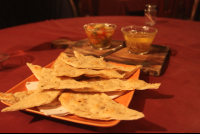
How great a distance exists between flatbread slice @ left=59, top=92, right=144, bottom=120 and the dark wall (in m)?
2.94

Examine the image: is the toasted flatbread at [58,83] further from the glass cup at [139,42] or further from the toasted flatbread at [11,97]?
the glass cup at [139,42]

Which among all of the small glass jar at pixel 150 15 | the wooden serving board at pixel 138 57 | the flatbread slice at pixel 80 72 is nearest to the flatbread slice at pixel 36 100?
the flatbread slice at pixel 80 72

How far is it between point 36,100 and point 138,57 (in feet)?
2.72

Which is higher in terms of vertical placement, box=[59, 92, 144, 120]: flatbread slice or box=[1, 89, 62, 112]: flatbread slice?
box=[1, 89, 62, 112]: flatbread slice

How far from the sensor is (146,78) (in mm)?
1030

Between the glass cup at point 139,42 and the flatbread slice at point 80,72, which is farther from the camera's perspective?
the glass cup at point 139,42

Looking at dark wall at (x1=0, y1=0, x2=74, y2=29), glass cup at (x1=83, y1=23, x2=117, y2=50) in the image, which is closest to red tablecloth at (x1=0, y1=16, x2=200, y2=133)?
glass cup at (x1=83, y1=23, x2=117, y2=50)

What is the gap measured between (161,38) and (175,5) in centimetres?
382

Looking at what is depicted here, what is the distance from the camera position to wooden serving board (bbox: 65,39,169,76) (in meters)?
1.06

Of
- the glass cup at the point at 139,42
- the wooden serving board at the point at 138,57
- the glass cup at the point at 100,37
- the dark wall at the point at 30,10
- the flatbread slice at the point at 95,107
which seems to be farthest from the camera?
the dark wall at the point at 30,10

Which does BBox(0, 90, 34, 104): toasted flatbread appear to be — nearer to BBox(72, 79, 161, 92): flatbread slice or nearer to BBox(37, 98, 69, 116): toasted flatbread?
BBox(37, 98, 69, 116): toasted flatbread

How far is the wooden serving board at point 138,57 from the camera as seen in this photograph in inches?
41.7

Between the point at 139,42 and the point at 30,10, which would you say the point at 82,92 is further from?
the point at 30,10

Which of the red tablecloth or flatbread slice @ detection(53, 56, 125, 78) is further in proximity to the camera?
flatbread slice @ detection(53, 56, 125, 78)
